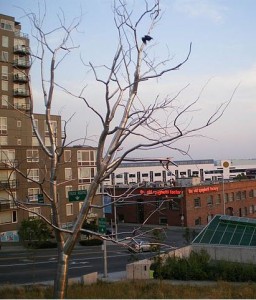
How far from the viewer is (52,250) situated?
1553 inches

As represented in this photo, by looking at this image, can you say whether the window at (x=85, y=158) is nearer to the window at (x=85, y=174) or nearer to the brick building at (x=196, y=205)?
the window at (x=85, y=174)

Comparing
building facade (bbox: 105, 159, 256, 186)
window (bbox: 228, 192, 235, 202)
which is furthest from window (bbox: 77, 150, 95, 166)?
building facade (bbox: 105, 159, 256, 186)

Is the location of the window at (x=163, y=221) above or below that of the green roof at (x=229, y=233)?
below

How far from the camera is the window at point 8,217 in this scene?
4181cm

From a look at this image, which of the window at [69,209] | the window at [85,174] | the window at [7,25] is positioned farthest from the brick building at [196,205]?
the window at [7,25]

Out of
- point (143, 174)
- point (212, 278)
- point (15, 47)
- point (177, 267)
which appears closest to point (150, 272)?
point (177, 267)

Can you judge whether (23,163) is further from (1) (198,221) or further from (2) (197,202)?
(1) (198,221)

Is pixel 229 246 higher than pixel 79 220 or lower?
lower

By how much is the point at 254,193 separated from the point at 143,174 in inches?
1655

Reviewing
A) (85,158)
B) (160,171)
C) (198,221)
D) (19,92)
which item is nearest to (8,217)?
(85,158)

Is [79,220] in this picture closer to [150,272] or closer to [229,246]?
[150,272]

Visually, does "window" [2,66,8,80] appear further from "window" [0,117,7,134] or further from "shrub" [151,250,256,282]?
"shrub" [151,250,256,282]

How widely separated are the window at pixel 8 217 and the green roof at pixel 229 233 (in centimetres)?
1996

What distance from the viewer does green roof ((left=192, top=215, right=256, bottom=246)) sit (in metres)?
29.8
